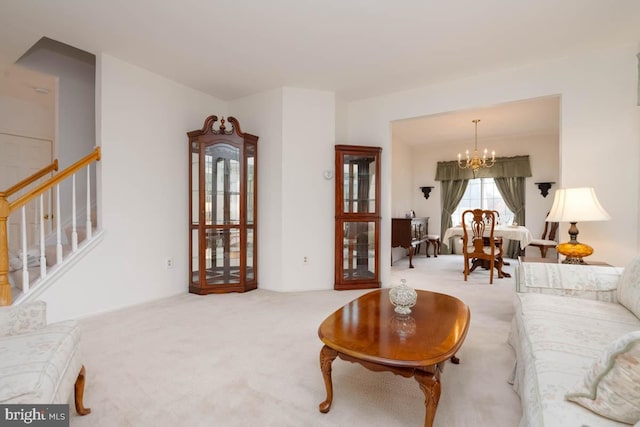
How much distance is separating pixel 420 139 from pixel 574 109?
3836mm

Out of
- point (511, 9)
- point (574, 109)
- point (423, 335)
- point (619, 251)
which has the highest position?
point (511, 9)

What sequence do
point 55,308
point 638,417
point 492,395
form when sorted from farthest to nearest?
point 55,308, point 492,395, point 638,417

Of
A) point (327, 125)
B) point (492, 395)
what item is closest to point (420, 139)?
point (327, 125)

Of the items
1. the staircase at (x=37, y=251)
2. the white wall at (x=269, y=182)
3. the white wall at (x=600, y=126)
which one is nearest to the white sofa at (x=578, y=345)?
the white wall at (x=600, y=126)

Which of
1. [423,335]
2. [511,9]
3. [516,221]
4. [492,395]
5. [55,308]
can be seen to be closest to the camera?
[423,335]

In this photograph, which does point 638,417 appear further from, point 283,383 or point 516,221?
point 516,221

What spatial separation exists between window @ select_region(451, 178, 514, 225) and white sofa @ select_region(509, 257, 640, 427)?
17.0ft

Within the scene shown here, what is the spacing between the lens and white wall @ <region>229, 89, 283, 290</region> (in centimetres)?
404

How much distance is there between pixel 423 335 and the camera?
157 cm

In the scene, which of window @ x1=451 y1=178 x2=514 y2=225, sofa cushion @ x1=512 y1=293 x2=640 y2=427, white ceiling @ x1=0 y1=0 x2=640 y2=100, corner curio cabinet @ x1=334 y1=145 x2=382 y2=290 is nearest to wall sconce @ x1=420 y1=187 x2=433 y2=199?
window @ x1=451 y1=178 x2=514 y2=225

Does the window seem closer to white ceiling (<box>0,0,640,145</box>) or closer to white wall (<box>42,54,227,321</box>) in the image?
white ceiling (<box>0,0,640,145</box>)

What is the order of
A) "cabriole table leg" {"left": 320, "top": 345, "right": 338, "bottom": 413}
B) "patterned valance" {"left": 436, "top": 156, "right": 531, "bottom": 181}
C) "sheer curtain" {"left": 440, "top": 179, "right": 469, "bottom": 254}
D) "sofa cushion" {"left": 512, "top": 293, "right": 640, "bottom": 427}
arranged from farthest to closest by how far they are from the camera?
"sheer curtain" {"left": 440, "top": 179, "right": 469, "bottom": 254} < "patterned valance" {"left": 436, "top": 156, "right": 531, "bottom": 181} < "cabriole table leg" {"left": 320, "top": 345, "right": 338, "bottom": 413} < "sofa cushion" {"left": 512, "top": 293, "right": 640, "bottom": 427}

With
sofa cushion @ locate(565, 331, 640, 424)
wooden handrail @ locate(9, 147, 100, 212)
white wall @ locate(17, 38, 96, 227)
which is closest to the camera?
sofa cushion @ locate(565, 331, 640, 424)

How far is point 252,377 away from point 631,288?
225 cm
